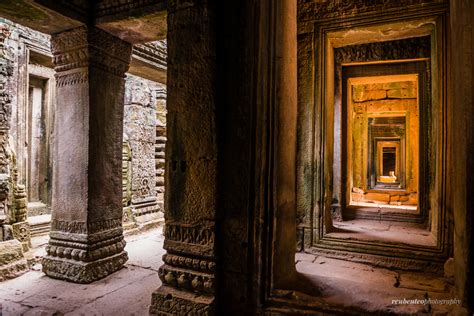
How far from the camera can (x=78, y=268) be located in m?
3.07

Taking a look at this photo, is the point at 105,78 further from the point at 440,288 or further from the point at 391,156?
the point at 391,156

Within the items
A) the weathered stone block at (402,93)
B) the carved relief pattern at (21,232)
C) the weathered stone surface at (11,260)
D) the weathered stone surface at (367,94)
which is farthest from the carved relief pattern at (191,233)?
the weathered stone block at (402,93)

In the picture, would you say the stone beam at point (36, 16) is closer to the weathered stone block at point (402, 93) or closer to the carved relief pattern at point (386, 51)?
the carved relief pattern at point (386, 51)

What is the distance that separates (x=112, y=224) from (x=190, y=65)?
2.07 meters

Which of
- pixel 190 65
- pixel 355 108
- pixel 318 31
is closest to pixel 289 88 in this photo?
pixel 190 65

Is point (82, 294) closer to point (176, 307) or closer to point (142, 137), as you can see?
→ point (176, 307)

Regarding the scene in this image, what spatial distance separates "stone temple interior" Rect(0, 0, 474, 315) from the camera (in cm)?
236

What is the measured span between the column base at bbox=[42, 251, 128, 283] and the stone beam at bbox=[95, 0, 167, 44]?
8.18 ft

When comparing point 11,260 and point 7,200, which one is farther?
point 7,200

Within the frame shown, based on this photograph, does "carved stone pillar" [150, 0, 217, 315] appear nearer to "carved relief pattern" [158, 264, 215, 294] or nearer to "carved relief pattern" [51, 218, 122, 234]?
"carved relief pattern" [158, 264, 215, 294]

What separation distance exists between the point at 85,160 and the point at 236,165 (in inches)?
68.5

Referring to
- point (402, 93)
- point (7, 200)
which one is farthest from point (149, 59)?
point (402, 93)

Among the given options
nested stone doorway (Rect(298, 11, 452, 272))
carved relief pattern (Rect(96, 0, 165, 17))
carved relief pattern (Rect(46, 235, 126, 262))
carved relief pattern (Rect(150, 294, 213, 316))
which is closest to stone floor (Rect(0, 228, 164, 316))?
carved relief pattern (Rect(150, 294, 213, 316))

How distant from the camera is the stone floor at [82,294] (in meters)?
2.52
